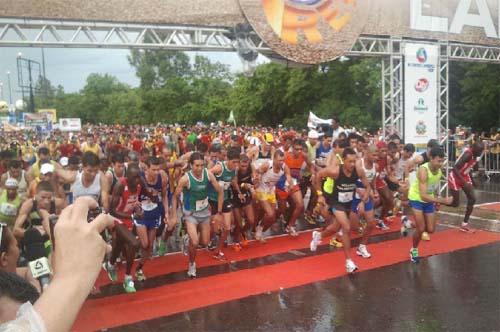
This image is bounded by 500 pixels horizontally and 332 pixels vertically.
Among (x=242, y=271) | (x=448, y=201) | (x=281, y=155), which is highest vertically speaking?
(x=281, y=155)

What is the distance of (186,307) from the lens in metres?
6.00

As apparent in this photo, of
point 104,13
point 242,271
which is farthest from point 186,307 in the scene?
point 104,13

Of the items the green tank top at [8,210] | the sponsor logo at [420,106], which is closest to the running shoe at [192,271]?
the green tank top at [8,210]

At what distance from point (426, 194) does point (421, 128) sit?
5.99 m

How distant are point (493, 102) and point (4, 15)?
2327cm

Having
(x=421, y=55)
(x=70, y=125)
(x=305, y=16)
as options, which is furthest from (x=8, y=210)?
(x=70, y=125)

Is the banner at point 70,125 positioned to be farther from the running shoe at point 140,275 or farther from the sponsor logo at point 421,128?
the running shoe at point 140,275

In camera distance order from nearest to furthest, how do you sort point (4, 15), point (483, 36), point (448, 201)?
1. point (448, 201)
2. point (4, 15)
3. point (483, 36)

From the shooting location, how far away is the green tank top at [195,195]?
7.38m

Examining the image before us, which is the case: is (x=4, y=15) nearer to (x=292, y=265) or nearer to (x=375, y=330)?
(x=292, y=265)

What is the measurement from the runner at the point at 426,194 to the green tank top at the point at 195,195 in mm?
3202

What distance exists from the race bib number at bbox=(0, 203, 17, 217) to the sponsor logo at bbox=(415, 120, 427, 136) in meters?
9.82

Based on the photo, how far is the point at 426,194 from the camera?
7.36 meters

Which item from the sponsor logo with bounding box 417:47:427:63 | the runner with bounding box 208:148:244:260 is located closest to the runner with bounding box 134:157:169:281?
the runner with bounding box 208:148:244:260
